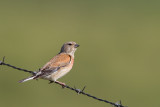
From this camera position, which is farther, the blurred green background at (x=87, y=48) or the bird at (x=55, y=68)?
the blurred green background at (x=87, y=48)

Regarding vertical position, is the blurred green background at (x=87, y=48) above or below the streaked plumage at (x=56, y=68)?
above

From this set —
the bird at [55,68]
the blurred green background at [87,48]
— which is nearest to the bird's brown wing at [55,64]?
the bird at [55,68]

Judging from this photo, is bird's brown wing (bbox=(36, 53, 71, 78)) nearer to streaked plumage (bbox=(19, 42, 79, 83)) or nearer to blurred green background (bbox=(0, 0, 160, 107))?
streaked plumage (bbox=(19, 42, 79, 83))

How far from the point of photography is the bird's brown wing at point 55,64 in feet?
32.5

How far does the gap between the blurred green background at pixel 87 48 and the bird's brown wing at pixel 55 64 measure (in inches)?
166

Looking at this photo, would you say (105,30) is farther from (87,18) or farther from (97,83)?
(97,83)

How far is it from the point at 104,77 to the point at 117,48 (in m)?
3.55

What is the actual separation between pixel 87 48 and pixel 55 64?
10547 mm

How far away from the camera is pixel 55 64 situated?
399 inches

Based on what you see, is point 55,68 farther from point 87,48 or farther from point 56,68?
point 87,48

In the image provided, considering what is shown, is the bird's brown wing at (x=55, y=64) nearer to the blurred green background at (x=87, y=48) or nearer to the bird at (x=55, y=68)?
the bird at (x=55, y=68)

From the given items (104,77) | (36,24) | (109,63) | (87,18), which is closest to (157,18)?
(87,18)

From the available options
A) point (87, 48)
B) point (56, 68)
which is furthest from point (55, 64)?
point (87, 48)

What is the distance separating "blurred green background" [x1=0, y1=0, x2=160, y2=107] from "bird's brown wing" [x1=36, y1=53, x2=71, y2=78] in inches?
166
